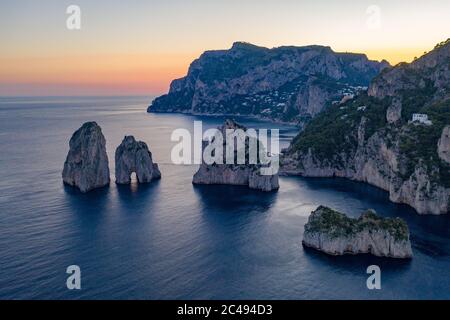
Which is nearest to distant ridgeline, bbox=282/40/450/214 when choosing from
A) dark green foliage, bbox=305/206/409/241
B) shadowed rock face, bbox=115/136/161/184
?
dark green foliage, bbox=305/206/409/241

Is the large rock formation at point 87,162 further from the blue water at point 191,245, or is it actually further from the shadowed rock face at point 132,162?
the shadowed rock face at point 132,162

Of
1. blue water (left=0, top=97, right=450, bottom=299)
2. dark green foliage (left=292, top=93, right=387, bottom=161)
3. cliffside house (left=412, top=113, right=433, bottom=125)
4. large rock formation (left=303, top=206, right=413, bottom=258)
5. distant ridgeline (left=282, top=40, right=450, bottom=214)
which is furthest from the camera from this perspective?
dark green foliage (left=292, top=93, right=387, bottom=161)

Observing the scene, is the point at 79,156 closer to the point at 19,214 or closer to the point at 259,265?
the point at 19,214

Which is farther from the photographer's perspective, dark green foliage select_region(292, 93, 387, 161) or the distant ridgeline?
dark green foliage select_region(292, 93, 387, 161)

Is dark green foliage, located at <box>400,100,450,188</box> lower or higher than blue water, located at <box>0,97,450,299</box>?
higher

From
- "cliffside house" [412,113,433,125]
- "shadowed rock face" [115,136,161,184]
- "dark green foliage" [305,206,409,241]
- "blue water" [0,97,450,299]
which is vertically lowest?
"blue water" [0,97,450,299]

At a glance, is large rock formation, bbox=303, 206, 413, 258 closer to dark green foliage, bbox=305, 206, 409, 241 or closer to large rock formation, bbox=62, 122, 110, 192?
dark green foliage, bbox=305, 206, 409, 241

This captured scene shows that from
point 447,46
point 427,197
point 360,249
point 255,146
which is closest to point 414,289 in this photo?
point 360,249
